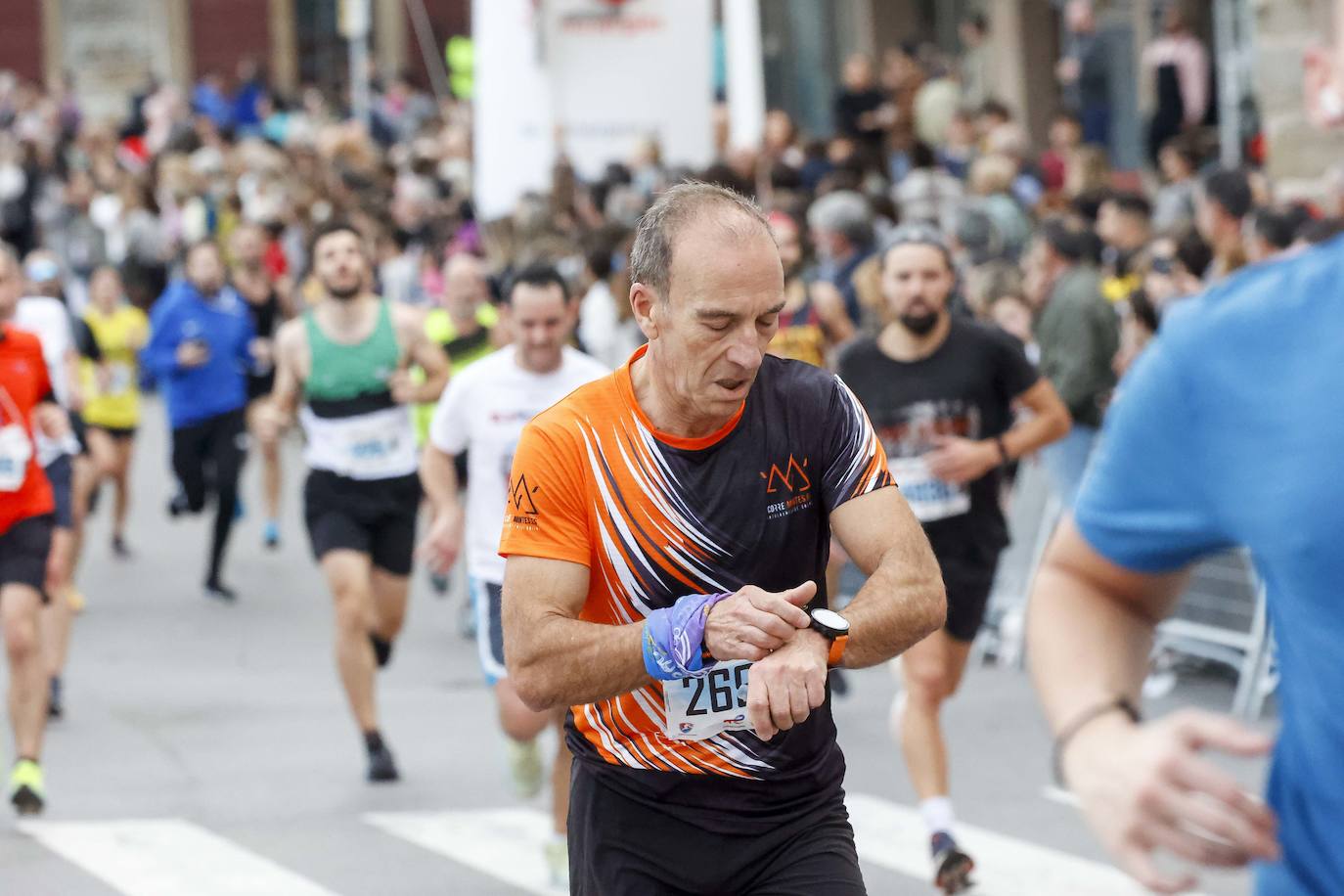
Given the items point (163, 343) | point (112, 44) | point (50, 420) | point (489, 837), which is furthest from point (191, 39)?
point (489, 837)

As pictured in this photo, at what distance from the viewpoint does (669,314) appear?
3.61 meters

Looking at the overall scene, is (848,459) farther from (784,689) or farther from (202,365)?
(202,365)

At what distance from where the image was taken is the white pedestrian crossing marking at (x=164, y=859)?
7.07 metres

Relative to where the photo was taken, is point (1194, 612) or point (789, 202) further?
point (789, 202)

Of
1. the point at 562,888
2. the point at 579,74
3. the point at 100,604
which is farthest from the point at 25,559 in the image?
the point at 579,74

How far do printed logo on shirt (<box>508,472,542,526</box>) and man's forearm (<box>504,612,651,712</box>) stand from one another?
206 millimetres

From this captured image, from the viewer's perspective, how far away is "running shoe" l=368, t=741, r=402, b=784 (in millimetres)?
8734

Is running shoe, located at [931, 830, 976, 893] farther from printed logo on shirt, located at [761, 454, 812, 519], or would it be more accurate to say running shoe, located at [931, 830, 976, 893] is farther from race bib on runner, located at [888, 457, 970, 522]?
printed logo on shirt, located at [761, 454, 812, 519]

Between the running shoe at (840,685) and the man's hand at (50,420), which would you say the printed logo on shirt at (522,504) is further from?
the running shoe at (840,685)

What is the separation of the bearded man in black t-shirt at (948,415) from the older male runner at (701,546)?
3385 mm

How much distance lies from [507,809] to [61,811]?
173 cm

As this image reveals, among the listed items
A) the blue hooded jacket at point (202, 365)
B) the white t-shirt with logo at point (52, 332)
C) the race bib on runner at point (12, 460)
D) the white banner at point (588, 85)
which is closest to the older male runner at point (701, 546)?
the race bib on runner at point (12, 460)

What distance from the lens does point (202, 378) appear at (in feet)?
46.9

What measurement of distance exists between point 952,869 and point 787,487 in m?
3.20
